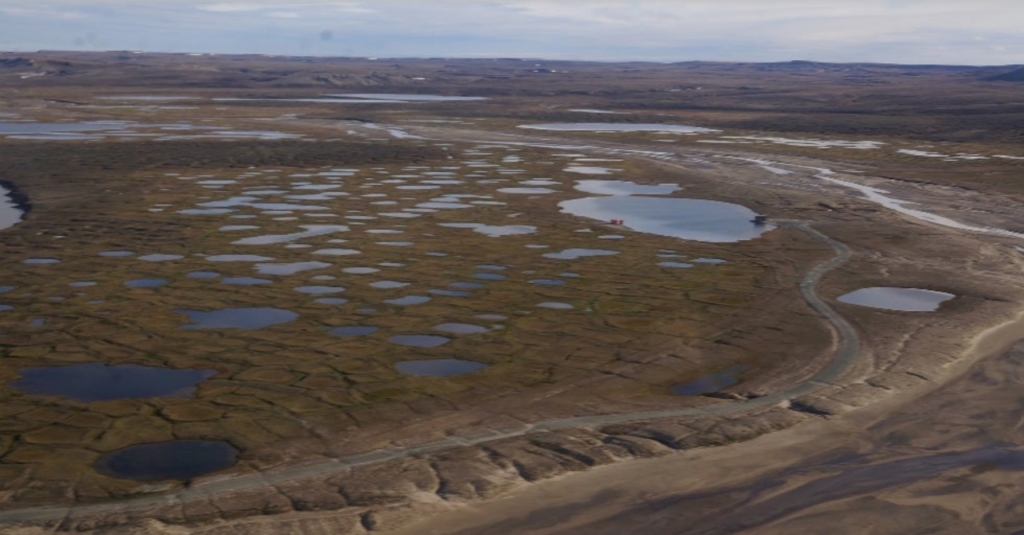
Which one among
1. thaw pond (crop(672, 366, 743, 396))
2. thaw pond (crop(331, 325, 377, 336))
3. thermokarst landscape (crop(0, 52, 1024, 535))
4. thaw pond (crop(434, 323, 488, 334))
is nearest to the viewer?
thermokarst landscape (crop(0, 52, 1024, 535))

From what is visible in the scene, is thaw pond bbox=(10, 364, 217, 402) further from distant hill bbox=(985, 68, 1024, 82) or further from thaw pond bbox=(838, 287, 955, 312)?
distant hill bbox=(985, 68, 1024, 82)

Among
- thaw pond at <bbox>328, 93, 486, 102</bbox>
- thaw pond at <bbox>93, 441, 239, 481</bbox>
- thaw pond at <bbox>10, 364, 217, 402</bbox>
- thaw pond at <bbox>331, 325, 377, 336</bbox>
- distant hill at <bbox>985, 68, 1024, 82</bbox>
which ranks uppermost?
distant hill at <bbox>985, 68, 1024, 82</bbox>

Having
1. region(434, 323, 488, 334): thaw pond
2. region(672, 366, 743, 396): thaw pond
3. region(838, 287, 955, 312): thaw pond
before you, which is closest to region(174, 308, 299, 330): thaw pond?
region(434, 323, 488, 334): thaw pond

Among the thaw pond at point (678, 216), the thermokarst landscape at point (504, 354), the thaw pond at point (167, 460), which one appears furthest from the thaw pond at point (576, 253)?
the thaw pond at point (167, 460)

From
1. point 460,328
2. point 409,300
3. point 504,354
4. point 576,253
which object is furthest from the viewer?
point 576,253

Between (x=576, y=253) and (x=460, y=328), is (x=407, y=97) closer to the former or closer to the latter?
(x=576, y=253)

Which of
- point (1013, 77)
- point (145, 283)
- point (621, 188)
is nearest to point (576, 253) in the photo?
point (145, 283)
